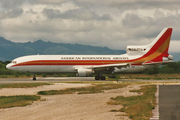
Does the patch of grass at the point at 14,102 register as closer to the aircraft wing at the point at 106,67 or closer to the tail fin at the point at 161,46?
the aircraft wing at the point at 106,67

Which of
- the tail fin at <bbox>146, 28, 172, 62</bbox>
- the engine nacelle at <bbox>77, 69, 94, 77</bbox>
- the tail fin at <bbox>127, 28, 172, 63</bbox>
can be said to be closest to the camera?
the engine nacelle at <bbox>77, 69, 94, 77</bbox>

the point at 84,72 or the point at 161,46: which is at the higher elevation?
the point at 161,46

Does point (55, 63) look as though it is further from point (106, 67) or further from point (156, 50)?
point (156, 50)

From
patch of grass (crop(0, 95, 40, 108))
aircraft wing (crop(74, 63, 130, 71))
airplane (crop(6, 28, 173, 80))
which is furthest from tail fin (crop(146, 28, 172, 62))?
patch of grass (crop(0, 95, 40, 108))

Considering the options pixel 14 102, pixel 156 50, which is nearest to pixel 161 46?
pixel 156 50

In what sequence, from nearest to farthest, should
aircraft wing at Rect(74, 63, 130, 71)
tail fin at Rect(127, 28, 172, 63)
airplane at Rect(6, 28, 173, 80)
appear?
aircraft wing at Rect(74, 63, 130, 71) → airplane at Rect(6, 28, 173, 80) → tail fin at Rect(127, 28, 172, 63)

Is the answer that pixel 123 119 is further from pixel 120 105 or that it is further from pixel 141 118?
pixel 120 105

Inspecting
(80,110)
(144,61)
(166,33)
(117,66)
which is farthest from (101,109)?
(166,33)

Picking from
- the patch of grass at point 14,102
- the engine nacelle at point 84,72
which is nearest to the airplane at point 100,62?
the engine nacelle at point 84,72

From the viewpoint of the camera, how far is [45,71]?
5366 centimetres

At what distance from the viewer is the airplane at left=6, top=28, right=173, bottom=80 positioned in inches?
2087

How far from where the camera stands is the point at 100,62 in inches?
2136

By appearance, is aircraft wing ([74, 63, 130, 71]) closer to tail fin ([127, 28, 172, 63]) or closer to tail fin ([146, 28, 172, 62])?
tail fin ([127, 28, 172, 63])

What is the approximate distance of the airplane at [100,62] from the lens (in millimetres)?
53000
